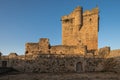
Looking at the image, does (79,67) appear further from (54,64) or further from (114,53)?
(114,53)

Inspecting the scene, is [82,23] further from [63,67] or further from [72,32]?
[63,67]

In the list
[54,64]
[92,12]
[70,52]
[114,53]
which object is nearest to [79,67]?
[54,64]

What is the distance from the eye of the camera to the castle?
18906 millimetres

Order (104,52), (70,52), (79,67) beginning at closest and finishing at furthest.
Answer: (79,67) → (104,52) → (70,52)

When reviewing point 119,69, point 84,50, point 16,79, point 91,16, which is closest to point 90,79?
point 16,79

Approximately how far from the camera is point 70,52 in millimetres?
24000

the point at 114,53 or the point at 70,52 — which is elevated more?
the point at 70,52

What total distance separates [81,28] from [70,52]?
7.70 metres

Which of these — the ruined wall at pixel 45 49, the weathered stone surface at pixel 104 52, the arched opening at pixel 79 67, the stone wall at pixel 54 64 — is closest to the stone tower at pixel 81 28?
the ruined wall at pixel 45 49

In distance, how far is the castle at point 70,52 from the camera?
1891cm

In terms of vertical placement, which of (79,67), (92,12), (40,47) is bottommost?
(79,67)

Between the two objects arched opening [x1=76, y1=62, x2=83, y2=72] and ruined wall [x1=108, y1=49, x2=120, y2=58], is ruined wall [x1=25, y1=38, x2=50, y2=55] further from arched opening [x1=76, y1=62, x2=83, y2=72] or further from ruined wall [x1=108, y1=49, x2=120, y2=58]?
ruined wall [x1=108, y1=49, x2=120, y2=58]

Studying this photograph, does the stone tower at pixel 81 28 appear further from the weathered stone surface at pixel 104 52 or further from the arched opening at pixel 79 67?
the arched opening at pixel 79 67

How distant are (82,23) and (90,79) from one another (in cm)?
1880
